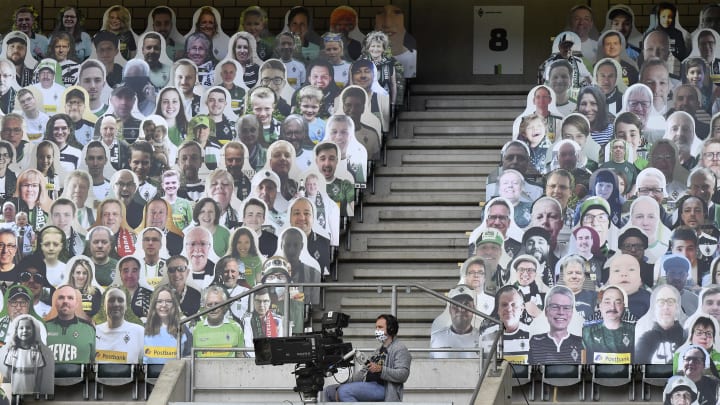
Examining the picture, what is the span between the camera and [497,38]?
73.9 feet

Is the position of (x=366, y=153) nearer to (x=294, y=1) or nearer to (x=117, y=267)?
(x=117, y=267)

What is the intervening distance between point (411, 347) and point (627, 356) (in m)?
1.88

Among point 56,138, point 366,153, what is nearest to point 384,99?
point 366,153

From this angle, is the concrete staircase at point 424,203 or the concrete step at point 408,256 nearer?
the concrete staircase at point 424,203

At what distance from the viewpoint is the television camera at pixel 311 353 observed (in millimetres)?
14219

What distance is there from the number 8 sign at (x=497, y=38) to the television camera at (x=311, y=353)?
8.29 metres

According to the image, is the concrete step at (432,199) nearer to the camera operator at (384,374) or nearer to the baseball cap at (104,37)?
the baseball cap at (104,37)

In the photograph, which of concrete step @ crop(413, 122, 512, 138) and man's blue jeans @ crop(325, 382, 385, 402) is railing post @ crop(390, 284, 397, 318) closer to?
man's blue jeans @ crop(325, 382, 385, 402)

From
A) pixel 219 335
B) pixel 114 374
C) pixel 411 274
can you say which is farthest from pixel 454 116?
pixel 114 374

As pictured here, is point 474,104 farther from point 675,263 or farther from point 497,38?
point 675,263

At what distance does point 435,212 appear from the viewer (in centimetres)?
1905

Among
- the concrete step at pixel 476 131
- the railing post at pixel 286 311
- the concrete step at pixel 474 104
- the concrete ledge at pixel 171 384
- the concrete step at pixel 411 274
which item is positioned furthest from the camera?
the concrete step at pixel 474 104

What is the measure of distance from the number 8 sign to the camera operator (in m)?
8.13

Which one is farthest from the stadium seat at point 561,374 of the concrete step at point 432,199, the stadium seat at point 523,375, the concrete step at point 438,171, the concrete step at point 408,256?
the concrete step at point 438,171
